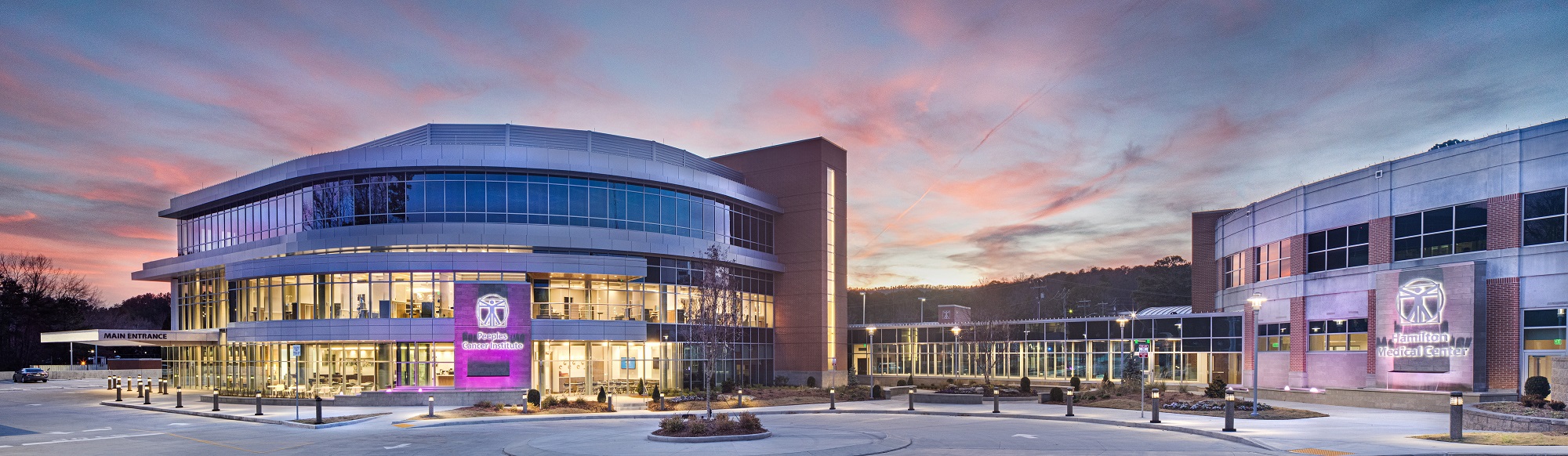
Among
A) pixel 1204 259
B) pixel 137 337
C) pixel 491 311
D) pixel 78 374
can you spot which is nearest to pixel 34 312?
pixel 78 374

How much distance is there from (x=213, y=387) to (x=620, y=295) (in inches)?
1013

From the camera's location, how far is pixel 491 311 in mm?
42375

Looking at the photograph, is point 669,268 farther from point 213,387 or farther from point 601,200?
point 213,387

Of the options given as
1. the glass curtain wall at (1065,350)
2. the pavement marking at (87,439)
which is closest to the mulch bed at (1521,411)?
the glass curtain wall at (1065,350)

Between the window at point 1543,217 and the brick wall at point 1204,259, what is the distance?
2528 centimetres

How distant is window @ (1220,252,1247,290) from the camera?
5312cm

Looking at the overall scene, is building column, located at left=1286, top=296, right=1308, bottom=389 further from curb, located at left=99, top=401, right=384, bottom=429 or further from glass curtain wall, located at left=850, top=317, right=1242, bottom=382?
curb, located at left=99, top=401, right=384, bottom=429

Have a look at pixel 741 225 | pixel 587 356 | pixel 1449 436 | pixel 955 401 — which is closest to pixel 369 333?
pixel 587 356

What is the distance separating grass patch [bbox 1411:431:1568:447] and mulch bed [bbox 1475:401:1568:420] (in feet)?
Result: 7.72

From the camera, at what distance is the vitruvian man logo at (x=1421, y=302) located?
3659 centimetres

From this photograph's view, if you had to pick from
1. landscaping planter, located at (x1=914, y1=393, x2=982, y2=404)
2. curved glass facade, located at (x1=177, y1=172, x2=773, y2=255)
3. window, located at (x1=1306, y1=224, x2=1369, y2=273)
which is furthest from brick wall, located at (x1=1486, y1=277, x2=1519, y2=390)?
curved glass facade, located at (x1=177, y1=172, x2=773, y2=255)

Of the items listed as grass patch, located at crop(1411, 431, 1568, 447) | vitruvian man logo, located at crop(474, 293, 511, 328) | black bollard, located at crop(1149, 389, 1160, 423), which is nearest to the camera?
grass patch, located at crop(1411, 431, 1568, 447)

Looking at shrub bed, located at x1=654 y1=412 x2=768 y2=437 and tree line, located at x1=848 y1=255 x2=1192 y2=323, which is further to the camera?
tree line, located at x1=848 y1=255 x2=1192 y2=323

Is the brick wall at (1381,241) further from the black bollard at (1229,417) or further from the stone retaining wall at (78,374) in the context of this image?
the stone retaining wall at (78,374)
